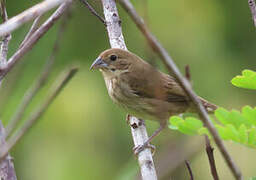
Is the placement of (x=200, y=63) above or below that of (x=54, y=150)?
above

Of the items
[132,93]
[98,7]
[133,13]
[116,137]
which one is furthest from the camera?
[116,137]

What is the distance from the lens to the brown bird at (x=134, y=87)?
435 cm

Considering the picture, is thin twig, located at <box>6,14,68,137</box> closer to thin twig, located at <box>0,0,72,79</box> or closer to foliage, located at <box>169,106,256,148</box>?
thin twig, located at <box>0,0,72,79</box>

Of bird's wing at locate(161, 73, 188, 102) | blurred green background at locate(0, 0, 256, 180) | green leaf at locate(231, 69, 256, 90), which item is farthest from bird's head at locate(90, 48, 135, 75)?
green leaf at locate(231, 69, 256, 90)

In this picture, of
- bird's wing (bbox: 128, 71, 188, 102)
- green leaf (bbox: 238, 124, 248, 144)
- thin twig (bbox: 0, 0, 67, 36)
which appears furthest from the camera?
bird's wing (bbox: 128, 71, 188, 102)

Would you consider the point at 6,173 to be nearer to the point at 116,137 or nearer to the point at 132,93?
the point at 132,93

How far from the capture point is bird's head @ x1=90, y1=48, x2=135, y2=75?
4313mm

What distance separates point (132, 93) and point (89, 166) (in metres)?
2.06

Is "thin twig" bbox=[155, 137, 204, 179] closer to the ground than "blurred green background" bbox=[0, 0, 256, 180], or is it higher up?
closer to the ground

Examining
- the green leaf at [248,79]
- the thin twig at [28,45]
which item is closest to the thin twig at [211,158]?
the green leaf at [248,79]

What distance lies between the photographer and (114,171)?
20.9 ft

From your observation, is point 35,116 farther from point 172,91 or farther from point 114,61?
point 172,91

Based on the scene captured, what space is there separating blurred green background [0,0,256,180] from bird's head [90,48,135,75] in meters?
1.40

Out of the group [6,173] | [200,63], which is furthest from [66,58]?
[6,173]
